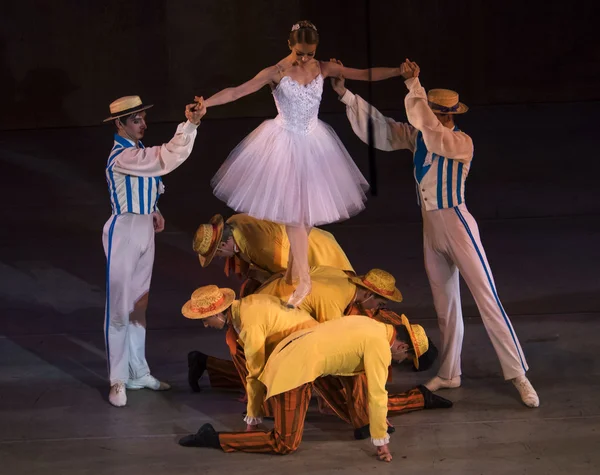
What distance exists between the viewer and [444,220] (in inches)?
173

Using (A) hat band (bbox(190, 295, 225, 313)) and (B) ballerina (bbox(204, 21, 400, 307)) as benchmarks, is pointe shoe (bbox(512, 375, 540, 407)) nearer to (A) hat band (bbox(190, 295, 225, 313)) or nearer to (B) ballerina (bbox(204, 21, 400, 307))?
(B) ballerina (bbox(204, 21, 400, 307))

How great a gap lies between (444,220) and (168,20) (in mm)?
6099

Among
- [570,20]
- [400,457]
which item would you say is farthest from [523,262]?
[570,20]

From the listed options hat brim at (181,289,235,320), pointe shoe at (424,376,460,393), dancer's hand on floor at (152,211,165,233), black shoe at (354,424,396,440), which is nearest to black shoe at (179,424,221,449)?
hat brim at (181,289,235,320)

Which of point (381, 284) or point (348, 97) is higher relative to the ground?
point (348, 97)

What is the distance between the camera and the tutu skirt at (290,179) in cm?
403

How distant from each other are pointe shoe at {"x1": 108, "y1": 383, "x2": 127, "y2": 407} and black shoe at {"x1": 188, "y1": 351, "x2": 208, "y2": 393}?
1.10 feet

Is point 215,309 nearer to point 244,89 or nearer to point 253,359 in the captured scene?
point 253,359

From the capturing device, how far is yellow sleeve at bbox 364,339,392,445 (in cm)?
368

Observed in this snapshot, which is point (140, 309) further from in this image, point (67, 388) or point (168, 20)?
point (168, 20)

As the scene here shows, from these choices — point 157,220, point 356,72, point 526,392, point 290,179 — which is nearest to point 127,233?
point 157,220

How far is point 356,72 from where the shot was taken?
13.5 feet

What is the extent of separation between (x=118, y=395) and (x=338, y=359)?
4.16 ft

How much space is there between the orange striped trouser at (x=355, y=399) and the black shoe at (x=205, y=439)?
1.66 feet
